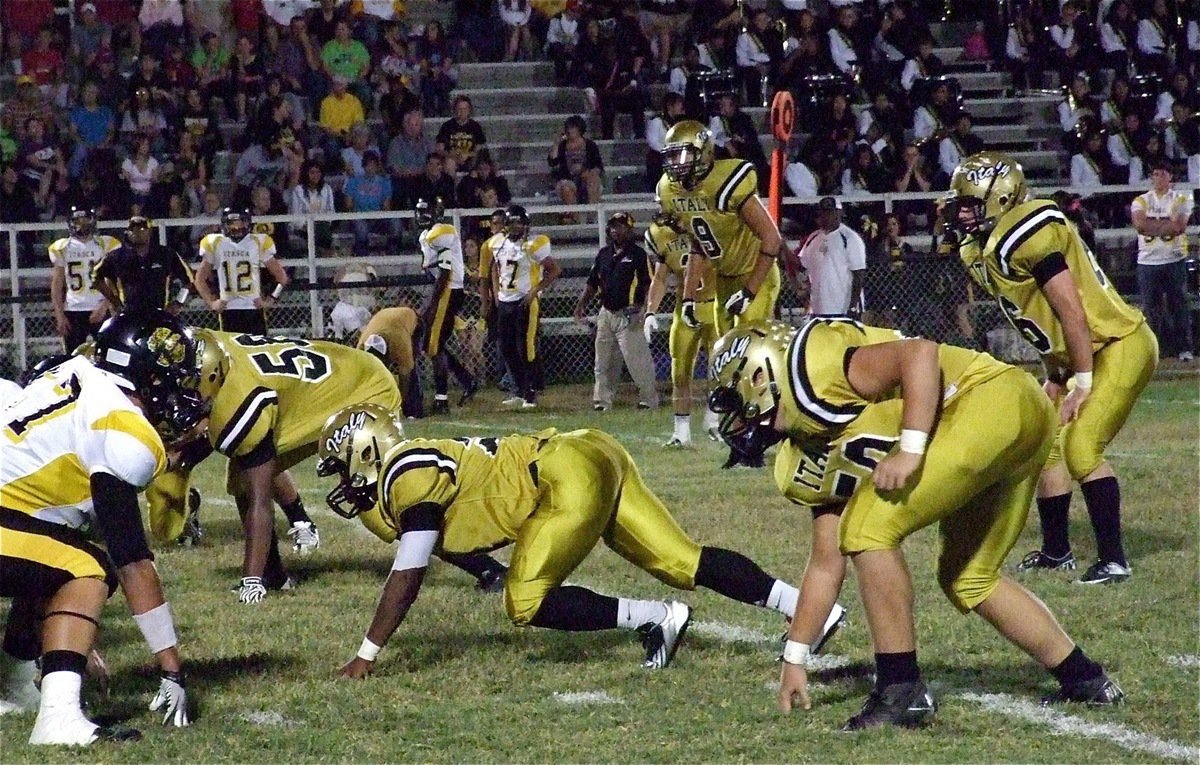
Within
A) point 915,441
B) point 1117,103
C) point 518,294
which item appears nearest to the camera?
point 915,441

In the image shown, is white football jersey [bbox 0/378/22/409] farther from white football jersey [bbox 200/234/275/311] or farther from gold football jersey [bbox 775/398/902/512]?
white football jersey [bbox 200/234/275/311]

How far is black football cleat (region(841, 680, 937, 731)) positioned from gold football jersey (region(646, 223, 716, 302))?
568 cm

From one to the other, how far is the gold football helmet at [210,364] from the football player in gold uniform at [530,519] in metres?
1.08

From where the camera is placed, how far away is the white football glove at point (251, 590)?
670cm

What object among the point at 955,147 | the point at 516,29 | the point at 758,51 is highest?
the point at 516,29

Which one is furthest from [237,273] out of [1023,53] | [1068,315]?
[1023,53]

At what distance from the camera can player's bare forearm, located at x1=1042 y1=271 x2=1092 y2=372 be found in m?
6.40

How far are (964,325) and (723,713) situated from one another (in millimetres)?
10729

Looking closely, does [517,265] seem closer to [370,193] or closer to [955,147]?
[370,193]

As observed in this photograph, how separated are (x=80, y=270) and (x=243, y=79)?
12.5 ft

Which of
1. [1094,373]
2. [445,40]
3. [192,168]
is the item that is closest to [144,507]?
[1094,373]

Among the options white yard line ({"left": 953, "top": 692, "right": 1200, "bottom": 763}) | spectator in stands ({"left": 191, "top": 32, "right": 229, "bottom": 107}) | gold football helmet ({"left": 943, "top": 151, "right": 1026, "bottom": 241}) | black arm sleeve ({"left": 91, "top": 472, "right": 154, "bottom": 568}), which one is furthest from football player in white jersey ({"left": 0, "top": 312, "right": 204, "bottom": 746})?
spectator in stands ({"left": 191, "top": 32, "right": 229, "bottom": 107})

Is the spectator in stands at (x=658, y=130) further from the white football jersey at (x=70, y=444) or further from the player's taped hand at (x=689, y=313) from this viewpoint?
the white football jersey at (x=70, y=444)

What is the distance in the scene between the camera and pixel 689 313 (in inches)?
413
